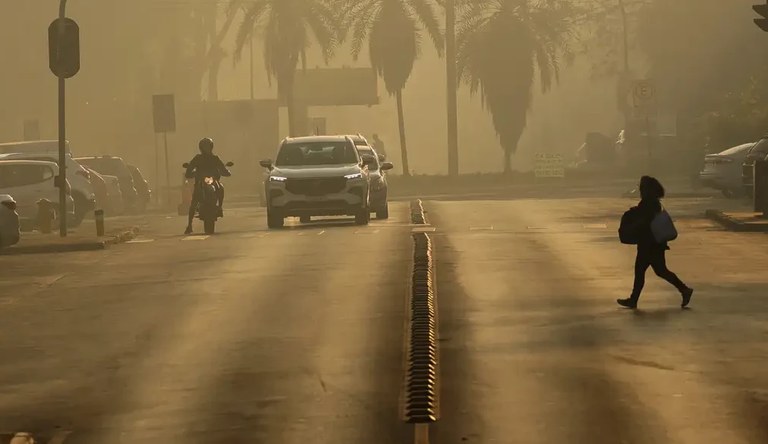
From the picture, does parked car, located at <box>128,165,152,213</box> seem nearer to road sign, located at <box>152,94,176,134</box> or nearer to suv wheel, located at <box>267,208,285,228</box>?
road sign, located at <box>152,94,176,134</box>

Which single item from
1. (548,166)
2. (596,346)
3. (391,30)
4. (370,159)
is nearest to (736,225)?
(370,159)

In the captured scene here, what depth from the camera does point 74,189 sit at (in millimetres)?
41500

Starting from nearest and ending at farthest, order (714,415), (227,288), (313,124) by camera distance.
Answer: (714,415) < (227,288) < (313,124)

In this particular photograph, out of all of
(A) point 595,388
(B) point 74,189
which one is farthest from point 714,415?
(B) point 74,189

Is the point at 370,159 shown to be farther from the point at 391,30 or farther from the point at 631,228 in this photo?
the point at 391,30

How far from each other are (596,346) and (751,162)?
25392 millimetres

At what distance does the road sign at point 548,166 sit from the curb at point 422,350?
50820 mm

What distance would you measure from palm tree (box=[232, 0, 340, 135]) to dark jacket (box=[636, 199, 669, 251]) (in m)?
59.3

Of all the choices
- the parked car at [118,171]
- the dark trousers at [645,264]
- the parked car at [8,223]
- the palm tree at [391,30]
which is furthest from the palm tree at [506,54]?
the dark trousers at [645,264]

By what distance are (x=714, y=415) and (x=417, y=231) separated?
21.1 meters

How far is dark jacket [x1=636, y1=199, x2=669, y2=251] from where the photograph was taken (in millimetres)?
18422

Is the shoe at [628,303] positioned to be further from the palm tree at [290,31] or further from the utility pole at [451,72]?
the utility pole at [451,72]

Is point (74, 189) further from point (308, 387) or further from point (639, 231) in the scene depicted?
point (308, 387)

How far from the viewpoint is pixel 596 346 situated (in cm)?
1534
